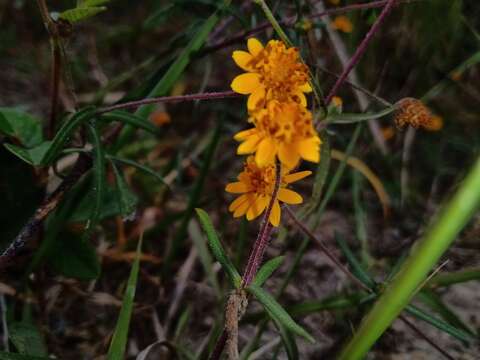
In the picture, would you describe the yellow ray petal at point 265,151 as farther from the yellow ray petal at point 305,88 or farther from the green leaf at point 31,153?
the green leaf at point 31,153

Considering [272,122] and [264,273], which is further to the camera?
[264,273]

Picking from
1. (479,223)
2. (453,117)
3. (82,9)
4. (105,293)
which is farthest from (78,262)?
(453,117)

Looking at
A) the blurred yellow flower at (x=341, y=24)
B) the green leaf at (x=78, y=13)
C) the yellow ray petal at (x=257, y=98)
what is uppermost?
the green leaf at (x=78, y=13)

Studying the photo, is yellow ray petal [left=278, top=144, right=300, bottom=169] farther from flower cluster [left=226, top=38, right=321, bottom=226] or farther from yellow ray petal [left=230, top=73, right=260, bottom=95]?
yellow ray petal [left=230, top=73, right=260, bottom=95]

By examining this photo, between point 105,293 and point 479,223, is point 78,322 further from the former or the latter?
point 479,223

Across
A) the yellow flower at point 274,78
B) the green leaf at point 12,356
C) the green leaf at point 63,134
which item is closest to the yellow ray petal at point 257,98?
the yellow flower at point 274,78

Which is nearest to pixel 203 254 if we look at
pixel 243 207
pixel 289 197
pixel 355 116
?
pixel 243 207

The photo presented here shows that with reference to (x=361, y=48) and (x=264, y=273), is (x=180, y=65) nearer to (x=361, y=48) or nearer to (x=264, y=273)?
(x=361, y=48)
